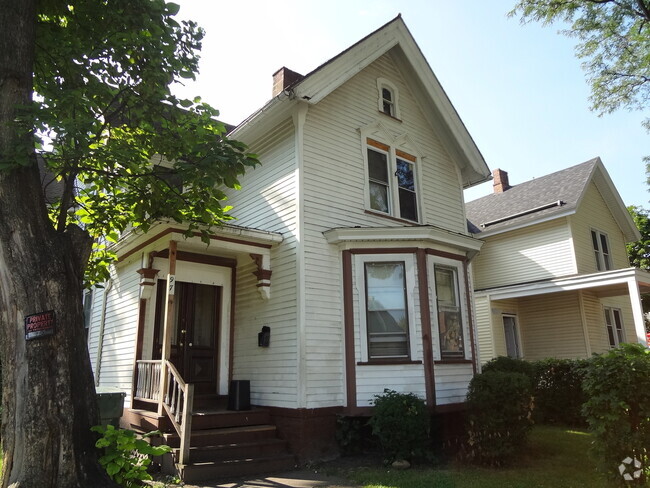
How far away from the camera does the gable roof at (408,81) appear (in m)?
9.55

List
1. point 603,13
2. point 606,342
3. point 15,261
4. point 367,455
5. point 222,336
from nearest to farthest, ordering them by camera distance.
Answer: point 15,261 → point 367,455 → point 222,336 → point 603,13 → point 606,342

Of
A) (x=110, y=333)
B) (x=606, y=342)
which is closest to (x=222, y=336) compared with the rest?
(x=110, y=333)

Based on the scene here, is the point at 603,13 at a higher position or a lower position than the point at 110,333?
higher

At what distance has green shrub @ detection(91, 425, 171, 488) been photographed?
507 cm

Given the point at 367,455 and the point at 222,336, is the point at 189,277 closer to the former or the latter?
the point at 222,336

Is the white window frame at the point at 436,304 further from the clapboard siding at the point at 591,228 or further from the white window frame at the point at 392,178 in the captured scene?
the clapboard siding at the point at 591,228

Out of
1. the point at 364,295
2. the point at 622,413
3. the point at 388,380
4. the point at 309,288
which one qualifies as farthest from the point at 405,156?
the point at 622,413

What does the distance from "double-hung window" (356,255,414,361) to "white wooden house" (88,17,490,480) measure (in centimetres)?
3

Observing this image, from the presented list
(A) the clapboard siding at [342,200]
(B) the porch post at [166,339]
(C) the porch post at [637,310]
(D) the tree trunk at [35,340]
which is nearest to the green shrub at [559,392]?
(C) the porch post at [637,310]

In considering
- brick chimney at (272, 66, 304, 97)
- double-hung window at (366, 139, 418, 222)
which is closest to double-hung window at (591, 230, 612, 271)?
double-hung window at (366, 139, 418, 222)

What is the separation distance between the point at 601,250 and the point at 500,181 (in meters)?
6.54

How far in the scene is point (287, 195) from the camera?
959cm

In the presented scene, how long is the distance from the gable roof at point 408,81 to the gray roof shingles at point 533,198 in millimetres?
5579

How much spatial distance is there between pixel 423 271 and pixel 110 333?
7.11 meters
